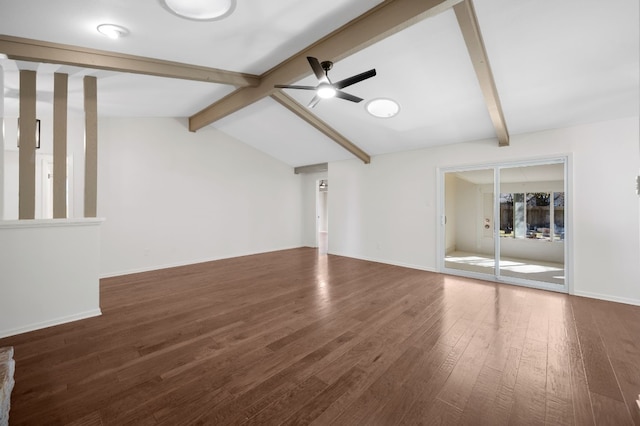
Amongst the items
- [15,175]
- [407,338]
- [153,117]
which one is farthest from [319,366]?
[15,175]

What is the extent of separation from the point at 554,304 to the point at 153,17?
18.7 ft

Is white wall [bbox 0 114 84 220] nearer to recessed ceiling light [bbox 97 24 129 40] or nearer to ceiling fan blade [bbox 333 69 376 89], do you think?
recessed ceiling light [bbox 97 24 129 40]

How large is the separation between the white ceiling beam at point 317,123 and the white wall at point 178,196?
→ 2.64m

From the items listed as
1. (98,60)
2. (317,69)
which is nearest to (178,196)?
(98,60)

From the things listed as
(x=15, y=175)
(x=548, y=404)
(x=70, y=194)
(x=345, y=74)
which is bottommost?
(x=548, y=404)

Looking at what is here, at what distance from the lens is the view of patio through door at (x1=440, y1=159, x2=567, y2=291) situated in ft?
17.2

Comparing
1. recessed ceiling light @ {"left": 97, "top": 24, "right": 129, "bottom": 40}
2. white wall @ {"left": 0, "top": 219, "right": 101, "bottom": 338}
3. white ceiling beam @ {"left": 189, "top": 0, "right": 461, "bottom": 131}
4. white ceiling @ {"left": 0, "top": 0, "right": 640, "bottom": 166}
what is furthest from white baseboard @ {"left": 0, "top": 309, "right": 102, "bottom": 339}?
white ceiling beam @ {"left": 189, "top": 0, "right": 461, "bottom": 131}

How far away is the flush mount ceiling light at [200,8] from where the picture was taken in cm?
222

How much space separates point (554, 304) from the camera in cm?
367

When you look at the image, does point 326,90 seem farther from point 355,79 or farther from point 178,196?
point 178,196

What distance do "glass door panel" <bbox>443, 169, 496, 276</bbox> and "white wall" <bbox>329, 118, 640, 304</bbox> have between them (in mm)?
1451

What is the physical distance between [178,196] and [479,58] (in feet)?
19.1

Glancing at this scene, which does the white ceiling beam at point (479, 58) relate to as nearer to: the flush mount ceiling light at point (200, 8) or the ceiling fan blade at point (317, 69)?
the ceiling fan blade at point (317, 69)

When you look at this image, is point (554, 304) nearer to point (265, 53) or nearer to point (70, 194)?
point (265, 53)
